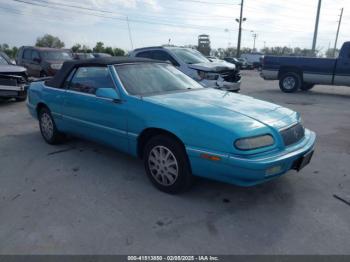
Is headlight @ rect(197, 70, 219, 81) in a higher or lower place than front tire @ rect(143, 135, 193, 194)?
higher

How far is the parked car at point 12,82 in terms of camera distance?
904 centimetres

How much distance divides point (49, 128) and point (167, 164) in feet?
9.58

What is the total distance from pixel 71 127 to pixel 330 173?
3.96 meters

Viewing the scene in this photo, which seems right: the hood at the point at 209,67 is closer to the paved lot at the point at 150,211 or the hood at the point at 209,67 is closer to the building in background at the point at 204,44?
the paved lot at the point at 150,211

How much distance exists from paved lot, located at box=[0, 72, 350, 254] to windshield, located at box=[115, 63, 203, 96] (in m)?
1.18

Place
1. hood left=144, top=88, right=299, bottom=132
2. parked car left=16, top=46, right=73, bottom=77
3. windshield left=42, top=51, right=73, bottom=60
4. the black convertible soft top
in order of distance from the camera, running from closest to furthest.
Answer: hood left=144, top=88, right=299, bottom=132, the black convertible soft top, parked car left=16, top=46, right=73, bottom=77, windshield left=42, top=51, right=73, bottom=60

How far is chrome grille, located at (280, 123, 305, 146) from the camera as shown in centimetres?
333

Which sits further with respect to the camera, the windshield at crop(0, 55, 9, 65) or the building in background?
the building in background

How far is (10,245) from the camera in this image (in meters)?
2.72

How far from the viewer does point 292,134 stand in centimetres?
347

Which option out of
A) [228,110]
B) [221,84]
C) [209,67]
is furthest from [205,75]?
[228,110]

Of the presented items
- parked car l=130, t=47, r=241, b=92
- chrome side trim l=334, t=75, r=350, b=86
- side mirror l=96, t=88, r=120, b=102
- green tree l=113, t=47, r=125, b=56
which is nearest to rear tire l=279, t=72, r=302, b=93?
chrome side trim l=334, t=75, r=350, b=86

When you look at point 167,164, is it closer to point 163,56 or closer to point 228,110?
point 228,110

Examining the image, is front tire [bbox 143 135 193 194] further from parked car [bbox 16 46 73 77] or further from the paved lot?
parked car [bbox 16 46 73 77]
